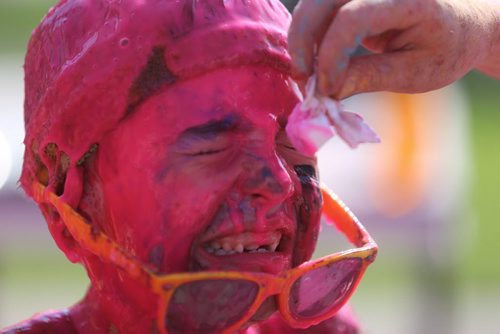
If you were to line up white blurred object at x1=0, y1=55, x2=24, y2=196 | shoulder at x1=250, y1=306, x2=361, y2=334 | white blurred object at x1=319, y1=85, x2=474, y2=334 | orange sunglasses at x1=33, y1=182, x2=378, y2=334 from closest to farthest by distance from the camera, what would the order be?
orange sunglasses at x1=33, y1=182, x2=378, y2=334 < shoulder at x1=250, y1=306, x2=361, y2=334 < white blurred object at x1=0, y1=55, x2=24, y2=196 < white blurred object at x1=319, y1=85, x2=474, y2=334

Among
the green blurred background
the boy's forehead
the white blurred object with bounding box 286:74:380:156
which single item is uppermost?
the white blurred object with bounding box 286:74:380:156

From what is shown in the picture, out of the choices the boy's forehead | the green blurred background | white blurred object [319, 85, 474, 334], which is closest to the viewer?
the boy's forehead

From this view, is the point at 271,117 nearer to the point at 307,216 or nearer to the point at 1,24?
the point at 307,216

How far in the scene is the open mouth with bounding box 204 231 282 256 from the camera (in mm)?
2021

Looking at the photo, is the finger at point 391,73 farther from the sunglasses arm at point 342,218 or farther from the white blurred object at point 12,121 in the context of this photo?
the white blurred object at point 12,121

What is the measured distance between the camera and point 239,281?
1.93 meters

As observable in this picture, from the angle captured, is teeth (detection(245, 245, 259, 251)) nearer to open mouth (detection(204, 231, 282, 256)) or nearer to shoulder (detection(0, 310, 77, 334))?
open mouth (detection(204, 231, 282, 256))

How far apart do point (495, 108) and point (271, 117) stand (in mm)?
11340

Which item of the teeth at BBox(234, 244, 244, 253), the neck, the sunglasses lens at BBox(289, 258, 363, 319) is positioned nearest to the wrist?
the sunglasses lens at BBox(289, 258, 363, 319)

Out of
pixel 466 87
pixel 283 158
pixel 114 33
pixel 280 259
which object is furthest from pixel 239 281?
pixel 466 87

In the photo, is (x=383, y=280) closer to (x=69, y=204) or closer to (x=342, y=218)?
(x=342, y=218)

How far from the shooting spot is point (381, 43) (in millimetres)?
1795

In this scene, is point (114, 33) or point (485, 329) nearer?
point (114, 33)

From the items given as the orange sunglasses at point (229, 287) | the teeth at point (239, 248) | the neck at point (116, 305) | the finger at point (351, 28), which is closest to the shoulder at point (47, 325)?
the neck at point (116, 305)
